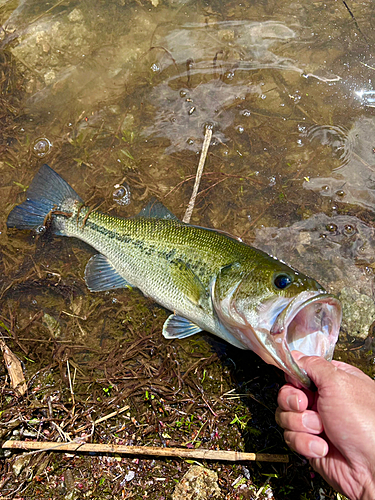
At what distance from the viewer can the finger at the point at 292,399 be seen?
263cm

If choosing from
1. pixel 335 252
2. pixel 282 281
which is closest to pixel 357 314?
pixel 335 252

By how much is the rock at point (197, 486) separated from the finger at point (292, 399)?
1.17m

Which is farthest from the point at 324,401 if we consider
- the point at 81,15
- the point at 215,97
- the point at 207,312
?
the point at 81,15

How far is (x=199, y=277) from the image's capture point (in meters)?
3.31

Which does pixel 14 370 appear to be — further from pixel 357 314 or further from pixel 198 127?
pixel 357 314

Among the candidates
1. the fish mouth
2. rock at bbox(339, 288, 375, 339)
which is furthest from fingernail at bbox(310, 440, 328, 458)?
rock at bbox(339, 288, 375, 339)

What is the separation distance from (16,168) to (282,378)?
12.8 ft

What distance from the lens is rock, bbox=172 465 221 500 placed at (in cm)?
326

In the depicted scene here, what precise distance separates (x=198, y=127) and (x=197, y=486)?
3.87 meters

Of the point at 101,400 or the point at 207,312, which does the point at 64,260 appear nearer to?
the point at 101,400

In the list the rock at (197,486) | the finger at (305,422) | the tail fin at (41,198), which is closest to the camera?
the finger at (305,422)

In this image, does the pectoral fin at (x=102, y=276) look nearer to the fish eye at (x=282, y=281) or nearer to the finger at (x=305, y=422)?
the fish eye at (x=282, y=281)

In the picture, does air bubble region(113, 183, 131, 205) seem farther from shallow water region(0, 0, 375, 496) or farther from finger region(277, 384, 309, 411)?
finger region(277, 384, 309, 411)

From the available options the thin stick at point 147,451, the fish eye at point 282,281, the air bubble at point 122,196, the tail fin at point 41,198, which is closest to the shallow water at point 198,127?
the air bubble at point 122,196
